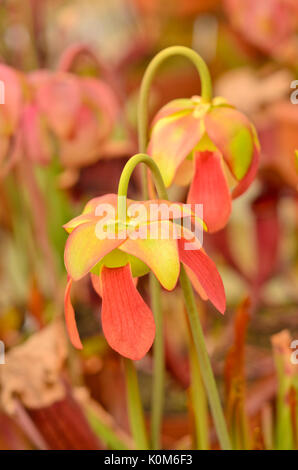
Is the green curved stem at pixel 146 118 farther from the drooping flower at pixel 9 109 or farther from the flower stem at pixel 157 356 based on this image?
the drooping flower at pixel 9 109

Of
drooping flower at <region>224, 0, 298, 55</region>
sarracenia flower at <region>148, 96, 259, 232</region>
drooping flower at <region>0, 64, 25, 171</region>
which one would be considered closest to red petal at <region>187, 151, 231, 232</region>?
sarracenia flower at <region>148, 96, 259, 232</region>

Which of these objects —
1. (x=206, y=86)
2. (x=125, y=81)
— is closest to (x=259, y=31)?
(x=125, y=81)

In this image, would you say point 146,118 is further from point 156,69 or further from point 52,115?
point 52,115

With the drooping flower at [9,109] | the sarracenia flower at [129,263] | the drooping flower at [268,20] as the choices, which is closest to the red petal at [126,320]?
the sarracenia flower at [129,263]

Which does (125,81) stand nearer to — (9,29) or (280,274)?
(9,29)

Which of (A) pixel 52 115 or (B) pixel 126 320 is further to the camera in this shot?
(A) pixel 52 115

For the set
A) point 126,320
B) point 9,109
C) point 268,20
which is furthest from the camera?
point 268,20

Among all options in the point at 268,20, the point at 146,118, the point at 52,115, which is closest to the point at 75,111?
the point at 52,115
